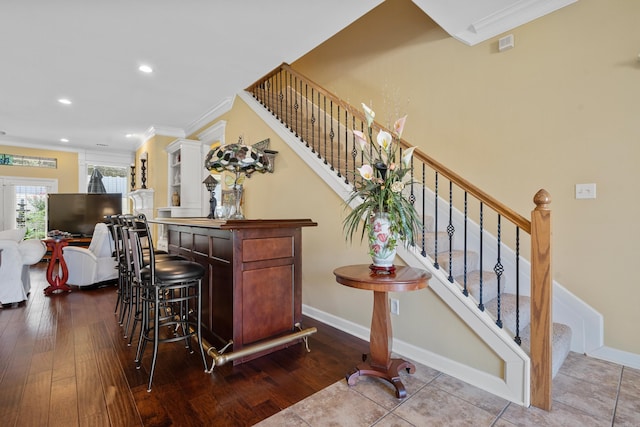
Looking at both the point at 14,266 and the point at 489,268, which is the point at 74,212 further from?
the point at 489,268

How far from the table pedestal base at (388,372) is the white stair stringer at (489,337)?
0.98 feet

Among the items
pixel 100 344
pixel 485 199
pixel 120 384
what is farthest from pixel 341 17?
pixel 100 344

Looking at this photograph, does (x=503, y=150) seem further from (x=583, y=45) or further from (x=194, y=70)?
(x=194, y=70)

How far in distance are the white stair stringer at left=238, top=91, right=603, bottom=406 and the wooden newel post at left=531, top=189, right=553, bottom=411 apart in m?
0.05

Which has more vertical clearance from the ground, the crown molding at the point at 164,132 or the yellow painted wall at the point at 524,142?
the crown molding at the point at 164,132

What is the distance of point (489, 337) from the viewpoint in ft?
6.63

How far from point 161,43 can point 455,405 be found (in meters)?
4.07

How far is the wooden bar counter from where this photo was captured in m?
2.36

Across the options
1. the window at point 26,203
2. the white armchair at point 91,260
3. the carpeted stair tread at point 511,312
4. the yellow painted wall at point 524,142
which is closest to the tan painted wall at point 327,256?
the yellow painted wall at point 524,142

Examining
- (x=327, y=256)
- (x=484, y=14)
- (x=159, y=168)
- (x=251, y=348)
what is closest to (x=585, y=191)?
(x=484, y=14)

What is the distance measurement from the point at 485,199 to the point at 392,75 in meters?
2.64

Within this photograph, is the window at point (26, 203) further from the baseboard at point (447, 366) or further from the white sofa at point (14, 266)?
the baseboard at point (447, 366)

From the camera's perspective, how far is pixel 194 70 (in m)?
3.99

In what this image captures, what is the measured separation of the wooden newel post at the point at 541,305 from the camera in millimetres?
1802
